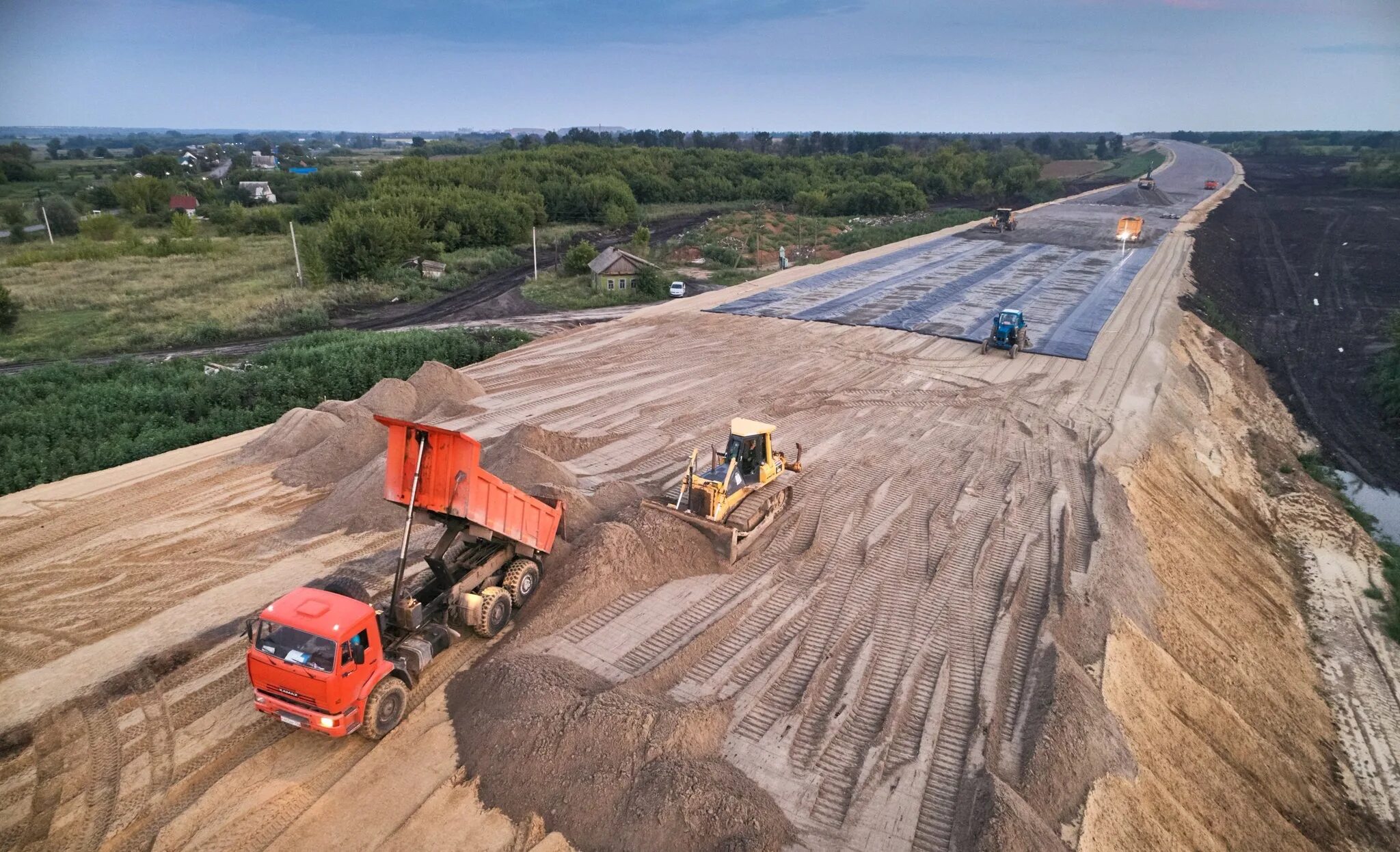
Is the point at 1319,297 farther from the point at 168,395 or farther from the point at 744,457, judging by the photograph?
the point at 168,395

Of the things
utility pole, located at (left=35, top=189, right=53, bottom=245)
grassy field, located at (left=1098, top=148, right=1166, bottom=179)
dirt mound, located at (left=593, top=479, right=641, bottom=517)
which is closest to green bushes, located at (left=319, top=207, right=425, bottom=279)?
utility pole, located at (left=35, top=189, right=53, bottom=245)

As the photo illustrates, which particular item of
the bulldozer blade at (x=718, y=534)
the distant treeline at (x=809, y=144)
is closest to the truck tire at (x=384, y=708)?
the bulldozer blade at (x=718, y=534)

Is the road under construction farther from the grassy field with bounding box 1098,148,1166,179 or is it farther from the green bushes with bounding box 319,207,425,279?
the grassy field with bounding box 1098,148,1166,179

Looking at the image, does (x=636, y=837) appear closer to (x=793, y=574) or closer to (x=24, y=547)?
(x=793, y=574)

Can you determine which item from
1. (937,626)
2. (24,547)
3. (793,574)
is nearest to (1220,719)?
(937,626)

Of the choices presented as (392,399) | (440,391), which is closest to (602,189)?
(440,391)

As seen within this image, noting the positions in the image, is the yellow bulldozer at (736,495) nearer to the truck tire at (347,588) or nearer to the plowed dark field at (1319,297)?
the truck tire at (347,588)
